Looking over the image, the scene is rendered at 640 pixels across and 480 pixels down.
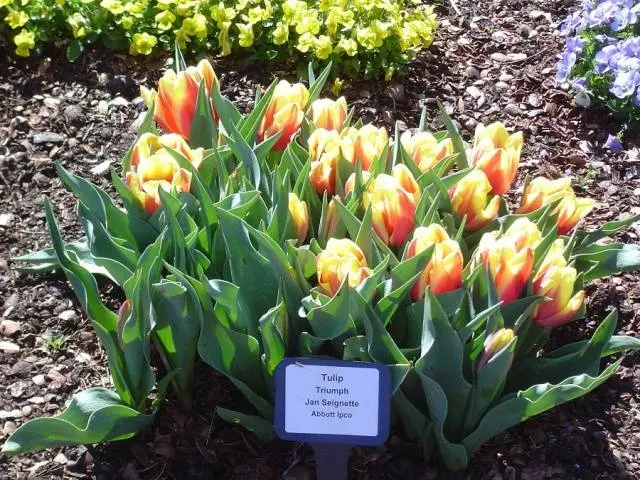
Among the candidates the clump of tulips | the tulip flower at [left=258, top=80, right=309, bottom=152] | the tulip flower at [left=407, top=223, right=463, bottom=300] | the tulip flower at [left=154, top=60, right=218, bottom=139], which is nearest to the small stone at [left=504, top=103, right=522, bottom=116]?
the clump of tulips

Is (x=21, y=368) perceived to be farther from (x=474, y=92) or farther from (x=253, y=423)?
(x=474, y=92)

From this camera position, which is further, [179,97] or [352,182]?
[179,97]

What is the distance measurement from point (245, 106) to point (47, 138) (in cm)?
62

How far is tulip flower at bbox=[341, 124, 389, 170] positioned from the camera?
199 cm

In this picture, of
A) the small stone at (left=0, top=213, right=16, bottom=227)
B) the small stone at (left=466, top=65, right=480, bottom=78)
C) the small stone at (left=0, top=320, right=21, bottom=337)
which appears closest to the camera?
the small stone at (left=0, top=320, right=21, bottom=337)

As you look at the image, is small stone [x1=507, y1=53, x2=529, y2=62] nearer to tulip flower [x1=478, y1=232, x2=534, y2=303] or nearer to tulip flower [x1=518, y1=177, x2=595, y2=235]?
tulip flower [x1=518, y1=177, x2=595, y2=235]

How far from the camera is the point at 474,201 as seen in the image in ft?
6.23

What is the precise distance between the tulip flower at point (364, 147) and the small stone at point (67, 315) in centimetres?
79

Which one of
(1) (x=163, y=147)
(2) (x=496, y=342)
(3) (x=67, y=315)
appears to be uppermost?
(1) (x=163, y=147)

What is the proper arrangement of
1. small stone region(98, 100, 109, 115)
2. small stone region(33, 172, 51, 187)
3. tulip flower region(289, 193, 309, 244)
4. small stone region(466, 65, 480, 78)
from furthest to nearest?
1. small stone region(466, 65, 480, 78)
2. small stone region(98, 100, 109, 115)
3. small stone region(33, 172, 51, 187)
4. tulip flower region(289, 193, 309, 244)

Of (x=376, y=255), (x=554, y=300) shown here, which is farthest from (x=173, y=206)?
(x=554, y=300)

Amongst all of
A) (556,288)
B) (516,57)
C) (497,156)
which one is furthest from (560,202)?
(516,57)

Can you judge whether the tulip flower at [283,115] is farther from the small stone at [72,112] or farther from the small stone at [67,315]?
the small stone at [72,112]

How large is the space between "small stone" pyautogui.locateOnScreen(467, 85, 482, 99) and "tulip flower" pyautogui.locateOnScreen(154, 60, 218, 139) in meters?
1.14
